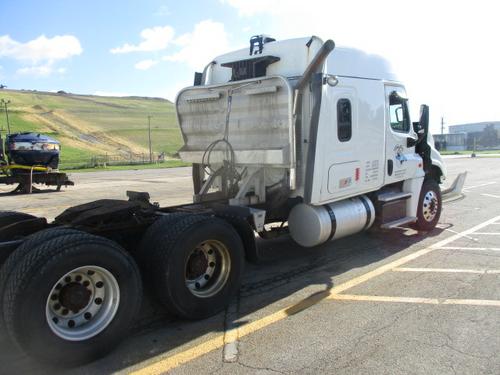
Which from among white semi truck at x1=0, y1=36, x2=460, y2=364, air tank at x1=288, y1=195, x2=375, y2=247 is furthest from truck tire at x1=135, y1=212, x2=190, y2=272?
air tank at x1=288, y1=195, x2=375, y2=247

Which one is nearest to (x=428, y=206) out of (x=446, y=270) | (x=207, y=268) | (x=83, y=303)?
(x=446, y=270)

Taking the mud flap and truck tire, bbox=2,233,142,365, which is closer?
truck tire, bbox=2,233,142,365

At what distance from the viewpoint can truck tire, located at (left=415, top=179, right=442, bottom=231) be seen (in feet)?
26.5

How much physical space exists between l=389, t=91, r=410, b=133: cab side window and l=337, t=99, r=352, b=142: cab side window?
4.22ft

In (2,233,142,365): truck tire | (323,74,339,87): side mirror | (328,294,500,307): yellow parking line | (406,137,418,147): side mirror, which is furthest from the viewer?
(406,137,418,147): side mirror

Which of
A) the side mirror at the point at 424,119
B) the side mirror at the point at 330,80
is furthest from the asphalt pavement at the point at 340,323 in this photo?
the side mirror at the point at 330,80

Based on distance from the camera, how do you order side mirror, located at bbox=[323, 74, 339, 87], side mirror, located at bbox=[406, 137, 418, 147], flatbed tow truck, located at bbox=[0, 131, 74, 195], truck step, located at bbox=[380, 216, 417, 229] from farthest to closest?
flatbed tow truck, located at bbox=[0, 131, 74, 195] → side mirror, located at bbox=[406, 137, 418, 147] → truck step, located at bbox=[380, 216, 417, 229] → side mirror, located at bbox=[323, 74, 339, 87]

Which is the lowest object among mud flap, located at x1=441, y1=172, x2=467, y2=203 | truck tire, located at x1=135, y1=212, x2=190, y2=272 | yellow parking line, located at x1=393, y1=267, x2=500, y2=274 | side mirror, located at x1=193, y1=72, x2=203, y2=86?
yellow parking line, located at x1=393, y1=267, x2=500, y2=274

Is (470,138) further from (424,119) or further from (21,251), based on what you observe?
(21,251)

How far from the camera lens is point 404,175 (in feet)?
25.1

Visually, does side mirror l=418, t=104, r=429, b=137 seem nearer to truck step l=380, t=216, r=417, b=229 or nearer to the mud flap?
truck step l=380, t=216, r=417, b=229

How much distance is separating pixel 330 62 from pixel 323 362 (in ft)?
13.1

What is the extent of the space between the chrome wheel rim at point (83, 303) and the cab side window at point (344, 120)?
12.3ft

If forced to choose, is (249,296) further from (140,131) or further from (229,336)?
(140,131)
